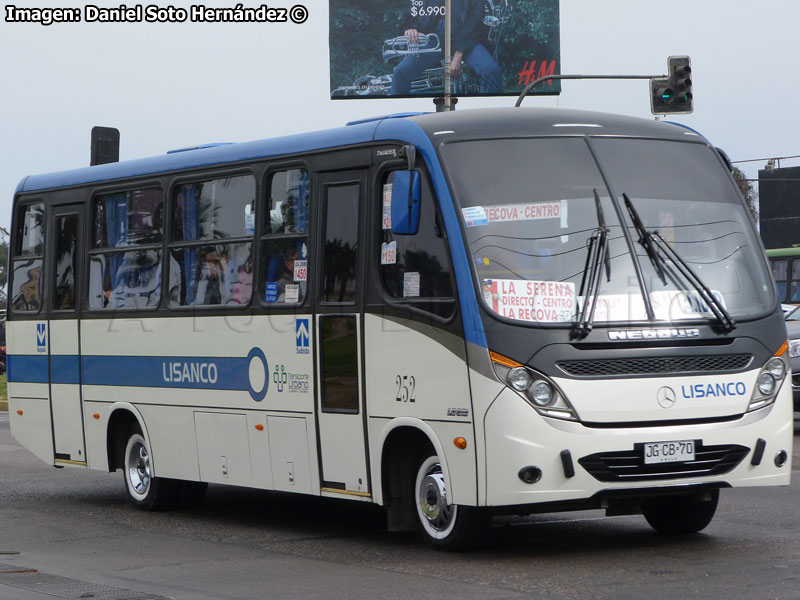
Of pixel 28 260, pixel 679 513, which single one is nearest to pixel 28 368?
pixel 28 260

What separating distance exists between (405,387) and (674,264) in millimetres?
1951

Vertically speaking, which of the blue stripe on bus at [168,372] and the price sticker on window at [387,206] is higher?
the price sticker on window at [387,206]

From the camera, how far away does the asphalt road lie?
8945 mm

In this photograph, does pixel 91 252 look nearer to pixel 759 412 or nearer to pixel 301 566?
pixel 301 566

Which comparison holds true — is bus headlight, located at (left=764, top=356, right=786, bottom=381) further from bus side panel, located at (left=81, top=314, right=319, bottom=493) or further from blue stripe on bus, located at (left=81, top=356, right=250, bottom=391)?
blue stripe on bus, located at (left=81, top=356, right=250, bottom=391)

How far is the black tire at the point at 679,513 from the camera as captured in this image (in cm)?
1080

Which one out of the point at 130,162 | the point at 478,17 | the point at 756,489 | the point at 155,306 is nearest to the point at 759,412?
the point at 756,489

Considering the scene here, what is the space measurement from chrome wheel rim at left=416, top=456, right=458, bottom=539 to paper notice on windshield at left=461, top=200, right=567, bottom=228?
1.60 m

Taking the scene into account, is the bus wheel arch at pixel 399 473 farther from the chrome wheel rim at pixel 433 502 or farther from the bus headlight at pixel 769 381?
the bus headlight at pixel 769 381

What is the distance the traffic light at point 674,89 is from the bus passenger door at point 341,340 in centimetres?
1606

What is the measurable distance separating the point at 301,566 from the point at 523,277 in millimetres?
2387

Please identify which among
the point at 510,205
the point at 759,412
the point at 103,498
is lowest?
the point at 103,498

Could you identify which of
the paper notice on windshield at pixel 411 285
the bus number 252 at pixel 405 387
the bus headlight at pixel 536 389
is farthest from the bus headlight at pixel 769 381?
the paper notice on windshield at pixel 411 285

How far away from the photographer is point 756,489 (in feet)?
45.5
